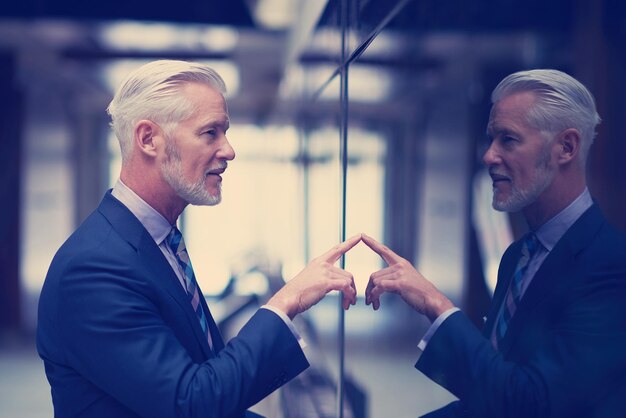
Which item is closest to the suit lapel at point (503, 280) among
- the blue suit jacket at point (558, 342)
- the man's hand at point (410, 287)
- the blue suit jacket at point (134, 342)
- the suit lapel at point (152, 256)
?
the blue suit jacket at point (558, 342)

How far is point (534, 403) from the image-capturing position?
104 cm

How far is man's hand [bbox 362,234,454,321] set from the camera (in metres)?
1.34

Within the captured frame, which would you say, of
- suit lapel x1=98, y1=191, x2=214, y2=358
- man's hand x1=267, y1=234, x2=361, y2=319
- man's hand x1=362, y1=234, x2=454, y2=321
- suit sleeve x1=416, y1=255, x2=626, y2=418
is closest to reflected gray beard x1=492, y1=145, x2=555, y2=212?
suit sleeve x1=416, y1=255, x2=626, y2=418

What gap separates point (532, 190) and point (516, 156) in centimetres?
7

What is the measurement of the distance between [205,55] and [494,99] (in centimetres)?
884

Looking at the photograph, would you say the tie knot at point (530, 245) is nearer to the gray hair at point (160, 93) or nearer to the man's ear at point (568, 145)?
the man's ear at point (568, 145)

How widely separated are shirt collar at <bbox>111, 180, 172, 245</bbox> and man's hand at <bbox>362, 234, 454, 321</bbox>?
516mm

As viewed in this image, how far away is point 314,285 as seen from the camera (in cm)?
150

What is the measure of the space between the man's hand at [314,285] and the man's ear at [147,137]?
1.46 ft

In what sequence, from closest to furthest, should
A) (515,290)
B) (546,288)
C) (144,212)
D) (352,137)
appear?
(546,288)
(515,290)
(144,212)
(352,137)

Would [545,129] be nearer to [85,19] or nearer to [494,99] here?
[494,99]

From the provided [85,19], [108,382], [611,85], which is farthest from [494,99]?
[85,19]

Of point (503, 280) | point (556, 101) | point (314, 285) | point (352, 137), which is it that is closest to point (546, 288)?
point (503, 280)

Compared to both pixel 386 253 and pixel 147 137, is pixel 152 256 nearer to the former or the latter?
pixel 147 137
